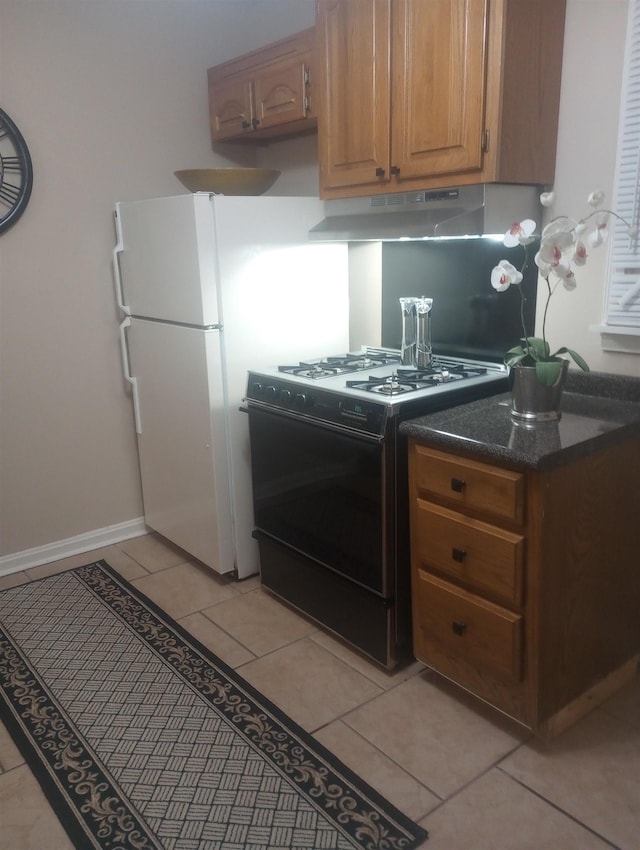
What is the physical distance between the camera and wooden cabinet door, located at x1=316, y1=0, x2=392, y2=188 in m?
2.28

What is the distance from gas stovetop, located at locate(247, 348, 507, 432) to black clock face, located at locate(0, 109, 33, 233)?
125cm

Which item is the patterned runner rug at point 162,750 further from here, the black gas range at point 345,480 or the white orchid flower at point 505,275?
the white orchid flower at point 505,275

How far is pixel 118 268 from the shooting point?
10.1ft

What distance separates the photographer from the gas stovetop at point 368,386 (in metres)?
2.12

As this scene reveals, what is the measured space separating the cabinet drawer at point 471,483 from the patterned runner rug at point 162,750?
0.81 m

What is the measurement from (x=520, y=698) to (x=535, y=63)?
1850 mm

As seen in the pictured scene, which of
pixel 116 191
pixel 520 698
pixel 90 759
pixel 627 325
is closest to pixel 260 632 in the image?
pixel 90 759

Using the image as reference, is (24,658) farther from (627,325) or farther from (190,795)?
(627,325)

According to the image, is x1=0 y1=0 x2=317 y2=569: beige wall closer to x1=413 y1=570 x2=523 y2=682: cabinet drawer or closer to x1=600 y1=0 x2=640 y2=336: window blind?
x1=600 y1=0 x2=640 y2=336: window blind

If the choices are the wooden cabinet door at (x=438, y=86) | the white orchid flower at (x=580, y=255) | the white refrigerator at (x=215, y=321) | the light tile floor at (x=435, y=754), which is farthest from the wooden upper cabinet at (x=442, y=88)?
the light tile floor at (x=435, y=754)

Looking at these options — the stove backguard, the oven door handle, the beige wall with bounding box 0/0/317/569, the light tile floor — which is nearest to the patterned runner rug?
the light tile floor

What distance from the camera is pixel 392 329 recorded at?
2.93 metres

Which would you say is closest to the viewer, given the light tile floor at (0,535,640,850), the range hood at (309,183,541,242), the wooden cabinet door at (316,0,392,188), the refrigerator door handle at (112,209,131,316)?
the light tile floor at (0,535,640,850)

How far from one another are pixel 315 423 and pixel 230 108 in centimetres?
175
